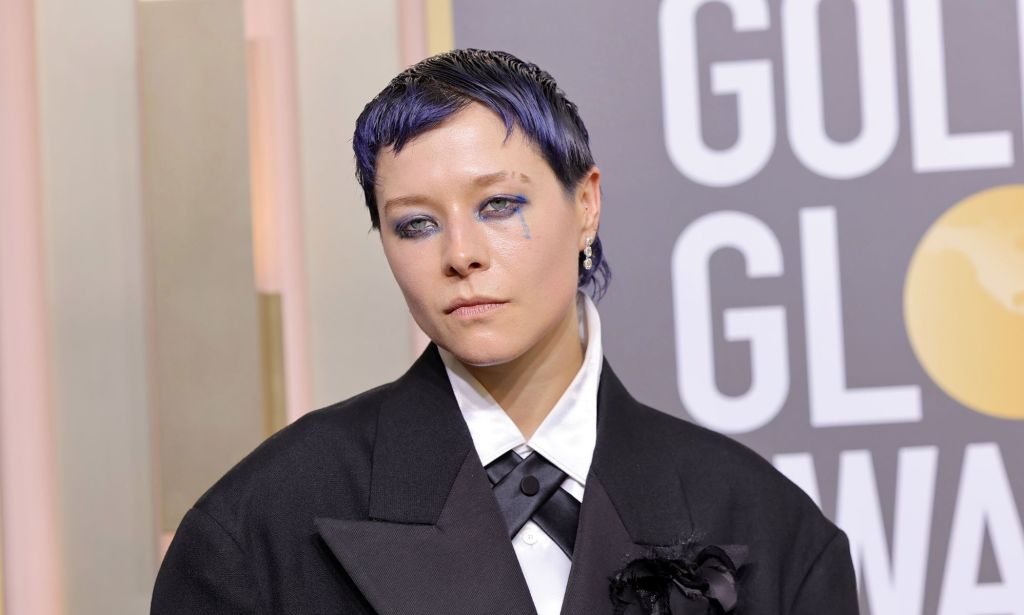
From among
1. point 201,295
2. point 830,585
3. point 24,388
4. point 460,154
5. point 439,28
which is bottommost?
point 830,585

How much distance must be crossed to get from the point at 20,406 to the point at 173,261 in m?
0.30

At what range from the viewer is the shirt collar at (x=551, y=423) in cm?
115

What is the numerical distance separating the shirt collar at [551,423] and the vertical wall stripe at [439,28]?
0.69m

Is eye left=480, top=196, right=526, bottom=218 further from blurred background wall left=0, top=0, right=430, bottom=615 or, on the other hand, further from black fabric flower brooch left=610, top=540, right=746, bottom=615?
blurred background wall left=0, top=0, right=430, bottom=615

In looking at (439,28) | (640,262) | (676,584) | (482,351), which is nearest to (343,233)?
(439,28)

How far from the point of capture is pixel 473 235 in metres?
1.08

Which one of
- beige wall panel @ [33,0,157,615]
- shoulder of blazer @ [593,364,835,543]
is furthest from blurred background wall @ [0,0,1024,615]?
shoulder of blazer @ [593,364,835,543]

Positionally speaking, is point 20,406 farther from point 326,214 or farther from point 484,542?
point 484,542

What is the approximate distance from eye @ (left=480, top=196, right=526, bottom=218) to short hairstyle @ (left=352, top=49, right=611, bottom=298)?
2.2 inches

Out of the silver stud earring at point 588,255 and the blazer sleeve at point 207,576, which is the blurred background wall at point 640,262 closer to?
the silver stud earring at point 588,255

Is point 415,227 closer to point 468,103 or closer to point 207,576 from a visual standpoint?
point 468,103

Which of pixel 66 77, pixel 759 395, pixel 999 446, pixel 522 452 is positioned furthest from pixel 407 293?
pixel 999 446

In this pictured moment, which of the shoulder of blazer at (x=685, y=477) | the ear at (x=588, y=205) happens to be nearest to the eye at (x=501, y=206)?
the ear at (x=588, y=205)

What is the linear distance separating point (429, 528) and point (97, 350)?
32.8 inches
